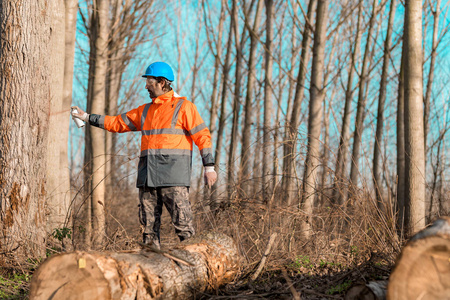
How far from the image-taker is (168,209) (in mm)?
4480

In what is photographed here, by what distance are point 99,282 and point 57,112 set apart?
12.0 feet

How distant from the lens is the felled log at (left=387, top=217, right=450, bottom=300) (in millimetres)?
2381

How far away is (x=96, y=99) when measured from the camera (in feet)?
23.5

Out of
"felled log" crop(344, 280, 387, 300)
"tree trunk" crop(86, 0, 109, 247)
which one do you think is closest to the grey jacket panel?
Answer: "felled log" crop(344, 280, 387, 300)

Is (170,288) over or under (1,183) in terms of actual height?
under

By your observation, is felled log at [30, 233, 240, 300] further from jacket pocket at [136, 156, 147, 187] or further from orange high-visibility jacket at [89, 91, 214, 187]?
jacket pocket at [136, 156, 147, 187]

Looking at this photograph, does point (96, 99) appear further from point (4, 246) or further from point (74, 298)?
point (74, 298)

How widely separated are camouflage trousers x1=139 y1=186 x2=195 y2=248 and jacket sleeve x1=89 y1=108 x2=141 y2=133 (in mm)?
707

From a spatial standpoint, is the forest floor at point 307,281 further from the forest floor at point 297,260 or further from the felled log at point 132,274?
the felled log at point 132,274

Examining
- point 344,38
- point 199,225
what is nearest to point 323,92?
point 199,225

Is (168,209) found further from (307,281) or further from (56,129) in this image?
(56,129)

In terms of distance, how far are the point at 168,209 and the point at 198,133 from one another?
84cm

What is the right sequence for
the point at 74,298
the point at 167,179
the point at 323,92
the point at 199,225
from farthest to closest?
the point at 323,92 → the point at 199,225 → the point at 167,179 → the point at 74,298

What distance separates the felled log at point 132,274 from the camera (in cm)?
263
